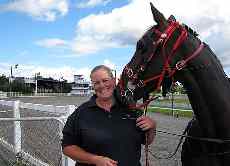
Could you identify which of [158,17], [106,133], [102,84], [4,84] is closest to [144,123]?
[106,133]

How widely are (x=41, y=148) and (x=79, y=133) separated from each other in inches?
180

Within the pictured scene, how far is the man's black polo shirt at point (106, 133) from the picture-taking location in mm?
3305

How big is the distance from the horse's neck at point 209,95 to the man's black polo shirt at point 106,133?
599 mm

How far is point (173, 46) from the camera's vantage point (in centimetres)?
373

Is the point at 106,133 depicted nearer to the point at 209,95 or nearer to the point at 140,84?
the point at 140,84

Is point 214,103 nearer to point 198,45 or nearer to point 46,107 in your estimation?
point 198,45

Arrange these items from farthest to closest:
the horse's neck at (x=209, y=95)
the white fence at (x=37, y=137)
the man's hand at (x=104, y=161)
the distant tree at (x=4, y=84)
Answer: the distant tree at (x=4, y=84) < the white fence at (x=37, y=137) < the horse's neck at (x=209, y=95) < the man's hand at (x=104, y=161)

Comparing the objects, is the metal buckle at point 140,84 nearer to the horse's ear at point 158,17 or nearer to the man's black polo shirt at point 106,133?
the man's black polo shirt at point 106,133

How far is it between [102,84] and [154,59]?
2.03 feet

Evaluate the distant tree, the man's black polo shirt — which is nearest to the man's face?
the man's black polo shirt

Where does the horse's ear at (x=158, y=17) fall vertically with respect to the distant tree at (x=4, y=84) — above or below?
below

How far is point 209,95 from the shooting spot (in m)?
3.70

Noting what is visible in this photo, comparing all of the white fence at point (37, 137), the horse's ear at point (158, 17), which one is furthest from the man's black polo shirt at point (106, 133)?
the white fence at point (37, 137)

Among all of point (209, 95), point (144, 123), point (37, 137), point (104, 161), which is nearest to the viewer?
point (104, 161)
